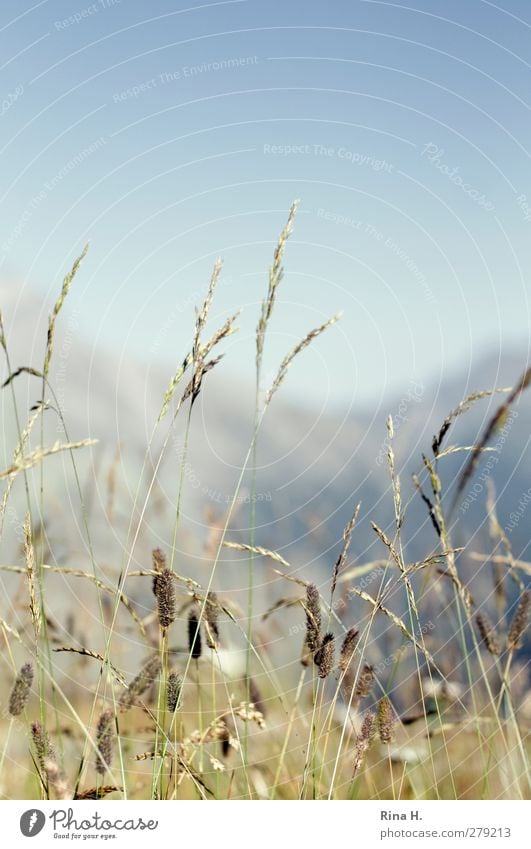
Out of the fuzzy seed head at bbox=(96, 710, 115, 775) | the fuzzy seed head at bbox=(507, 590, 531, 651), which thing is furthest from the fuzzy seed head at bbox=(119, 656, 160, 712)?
the fuzzy seed head at bbox=(507, 590, 531, 651)

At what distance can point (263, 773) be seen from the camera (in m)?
2.43

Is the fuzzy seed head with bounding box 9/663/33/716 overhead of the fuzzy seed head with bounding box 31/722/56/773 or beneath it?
overhead

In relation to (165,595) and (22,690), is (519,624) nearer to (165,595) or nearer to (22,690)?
(165,595)

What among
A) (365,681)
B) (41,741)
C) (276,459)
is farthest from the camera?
(276,459)

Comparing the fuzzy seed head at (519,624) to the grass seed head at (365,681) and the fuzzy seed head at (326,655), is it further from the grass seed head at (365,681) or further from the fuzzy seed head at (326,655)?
the fuzzy seed head at (326,655)

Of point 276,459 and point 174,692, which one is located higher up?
point 276,459

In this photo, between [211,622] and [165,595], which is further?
[211,622]

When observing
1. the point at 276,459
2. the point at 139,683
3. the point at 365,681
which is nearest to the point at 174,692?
the point at 139,683

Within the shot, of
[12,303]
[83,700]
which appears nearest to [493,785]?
[12,303]

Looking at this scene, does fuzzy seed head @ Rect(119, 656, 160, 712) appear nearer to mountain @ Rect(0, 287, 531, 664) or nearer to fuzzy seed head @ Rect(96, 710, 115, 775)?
fuzzy seed head @ Rect(96, 710, 115, 775)
